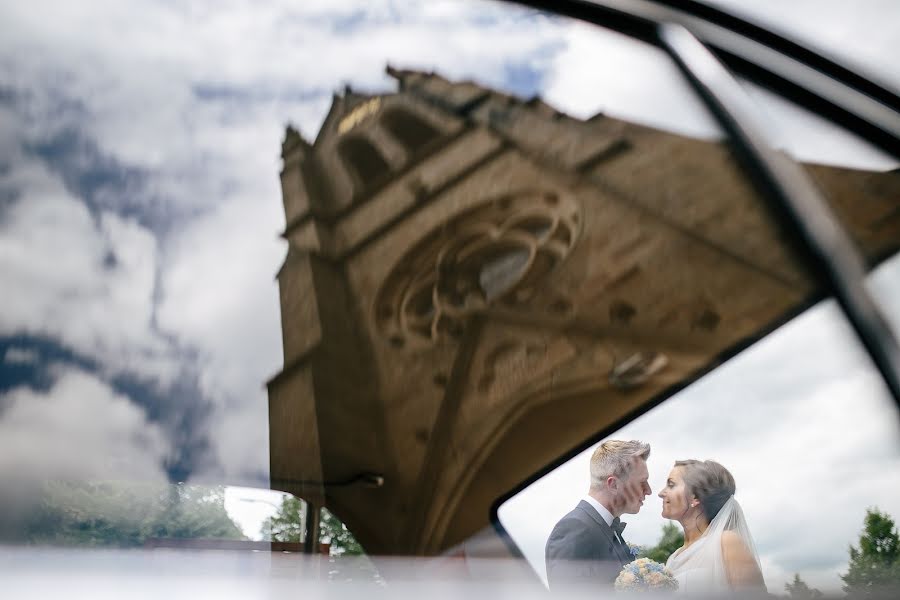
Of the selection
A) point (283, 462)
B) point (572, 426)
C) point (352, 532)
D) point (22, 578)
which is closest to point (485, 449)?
point (572, 426)

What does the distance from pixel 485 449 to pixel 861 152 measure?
1.64 metres

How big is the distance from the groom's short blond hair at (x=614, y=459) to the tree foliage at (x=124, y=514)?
737 millimetres

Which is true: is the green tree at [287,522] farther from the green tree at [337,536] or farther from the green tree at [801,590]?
the green tree at [801,590]

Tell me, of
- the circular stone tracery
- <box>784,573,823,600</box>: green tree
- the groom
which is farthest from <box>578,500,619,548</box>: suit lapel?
the circular stone tracery

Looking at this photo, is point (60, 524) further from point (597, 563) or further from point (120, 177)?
point (120, 177)

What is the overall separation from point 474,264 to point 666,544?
2.26 metres

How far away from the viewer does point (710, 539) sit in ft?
3.89

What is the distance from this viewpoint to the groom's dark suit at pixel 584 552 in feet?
3.58

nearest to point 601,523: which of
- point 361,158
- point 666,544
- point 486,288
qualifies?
point 666,544

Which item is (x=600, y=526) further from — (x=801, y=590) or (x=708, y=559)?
(x=801, y=590)

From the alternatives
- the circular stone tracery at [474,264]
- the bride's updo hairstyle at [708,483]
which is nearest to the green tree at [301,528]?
the bride's updo hairstyle at [708,483]

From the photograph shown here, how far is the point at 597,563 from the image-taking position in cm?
114

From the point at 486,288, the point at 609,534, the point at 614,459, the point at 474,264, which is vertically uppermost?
the point at 474,264

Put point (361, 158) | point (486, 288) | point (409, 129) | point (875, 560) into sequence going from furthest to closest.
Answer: point (361, 158) < point (409, 129) < point (486, 288) < point (875, 560)
